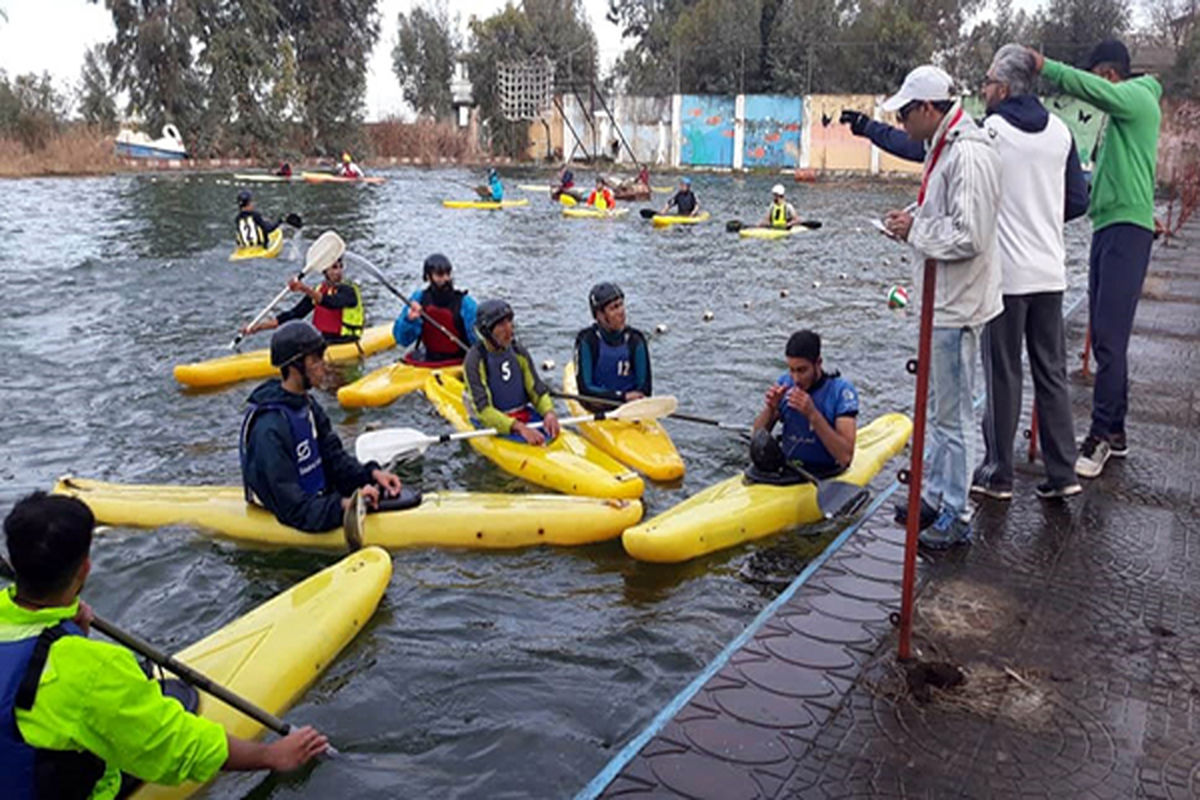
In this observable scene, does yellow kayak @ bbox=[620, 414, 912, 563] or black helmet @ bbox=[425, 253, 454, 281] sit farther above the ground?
black helmet @ bbox=[425, 253, 454, 281]

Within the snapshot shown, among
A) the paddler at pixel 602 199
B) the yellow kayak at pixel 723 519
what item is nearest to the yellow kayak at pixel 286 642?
the yellow kayak at pixel 723 519

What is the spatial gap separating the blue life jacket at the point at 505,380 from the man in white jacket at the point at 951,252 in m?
3.36

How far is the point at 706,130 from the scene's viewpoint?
136 feet

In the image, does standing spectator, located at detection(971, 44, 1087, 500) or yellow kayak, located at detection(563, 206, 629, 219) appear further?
yellow kayak, located at detection(563, 206, 629, 219)

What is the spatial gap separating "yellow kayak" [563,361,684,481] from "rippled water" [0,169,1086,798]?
22cm

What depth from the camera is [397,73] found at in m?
58.7

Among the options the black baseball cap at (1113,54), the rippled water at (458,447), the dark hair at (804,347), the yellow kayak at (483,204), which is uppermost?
the black baseball cap at (1113,54)

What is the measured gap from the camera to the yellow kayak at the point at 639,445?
22.0 feet

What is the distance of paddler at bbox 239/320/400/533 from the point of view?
5.09m

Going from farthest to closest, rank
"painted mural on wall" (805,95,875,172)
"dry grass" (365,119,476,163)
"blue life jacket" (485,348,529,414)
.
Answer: "dry grass" (365,119,476,163)
"painted mural on wall" (805,95,875,172)
"blue life jacket" (485,348,529,414)

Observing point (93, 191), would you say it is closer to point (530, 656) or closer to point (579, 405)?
point (579, 405)

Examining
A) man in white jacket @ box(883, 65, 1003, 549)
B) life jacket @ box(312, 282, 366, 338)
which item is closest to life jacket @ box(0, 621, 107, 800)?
man in white jacket @ box(883, 65, 1003, 549)

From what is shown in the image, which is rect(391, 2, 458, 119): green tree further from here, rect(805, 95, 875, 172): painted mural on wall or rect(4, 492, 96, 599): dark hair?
rect(4, 492, 96, 599): dark hair

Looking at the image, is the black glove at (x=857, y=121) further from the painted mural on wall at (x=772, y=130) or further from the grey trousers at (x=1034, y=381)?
the painted mural on wall at (x=772, y=130)
